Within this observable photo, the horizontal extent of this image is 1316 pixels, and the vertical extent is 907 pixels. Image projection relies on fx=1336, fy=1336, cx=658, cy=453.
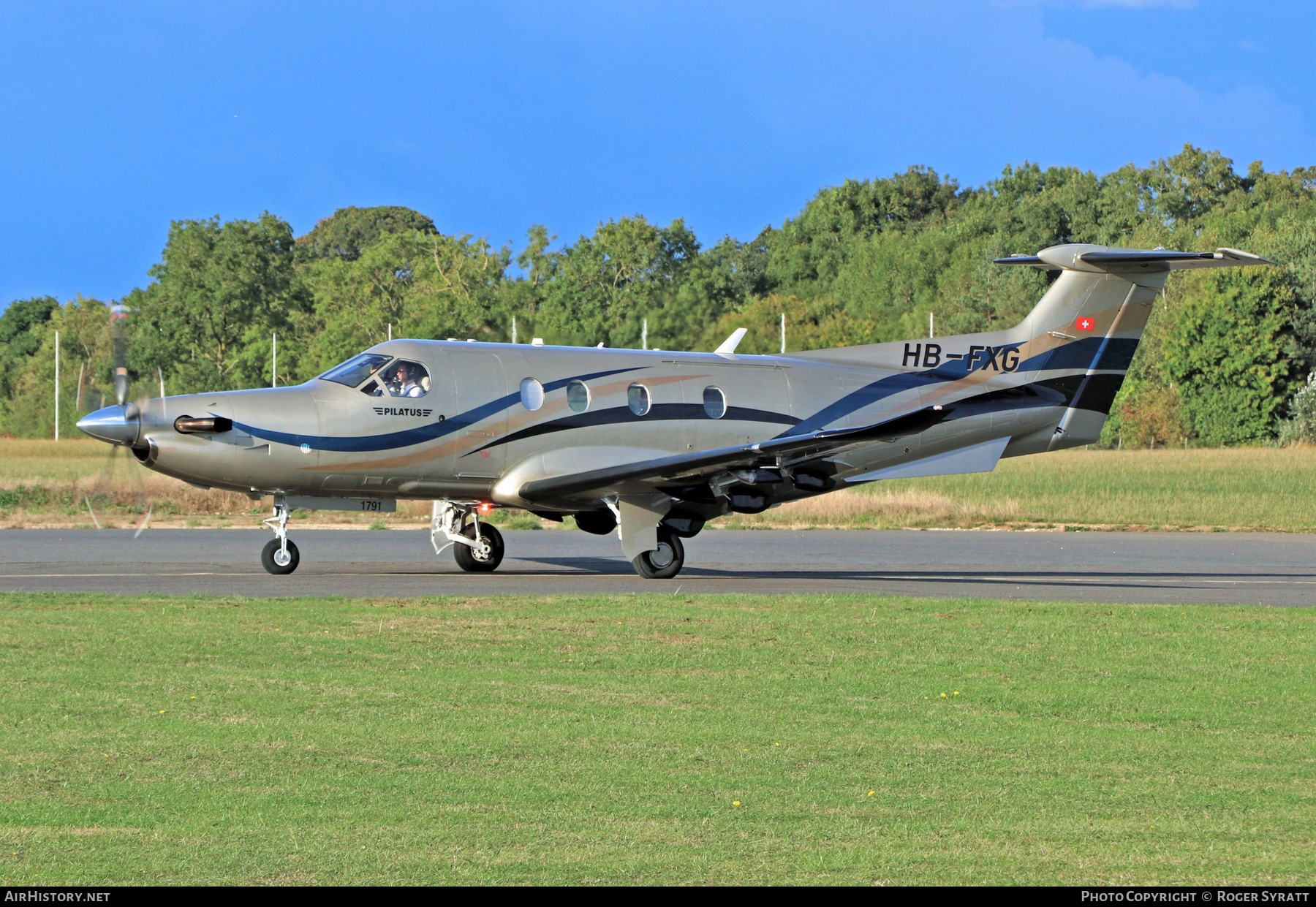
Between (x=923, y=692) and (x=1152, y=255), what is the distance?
505 inches

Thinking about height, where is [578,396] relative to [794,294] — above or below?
below

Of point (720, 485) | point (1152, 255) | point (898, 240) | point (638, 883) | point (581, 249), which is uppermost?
point (898, 240)

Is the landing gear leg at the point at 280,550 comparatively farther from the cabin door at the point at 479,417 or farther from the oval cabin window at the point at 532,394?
the oval cabin window at the point at 532,394

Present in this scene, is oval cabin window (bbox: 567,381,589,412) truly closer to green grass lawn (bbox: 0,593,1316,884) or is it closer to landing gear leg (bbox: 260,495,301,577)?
landing gear leg (bbox: 260,495,301,577)

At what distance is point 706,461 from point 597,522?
9.88 feet

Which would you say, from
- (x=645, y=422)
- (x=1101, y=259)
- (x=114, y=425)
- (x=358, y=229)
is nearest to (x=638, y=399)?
(x=645, y=422)

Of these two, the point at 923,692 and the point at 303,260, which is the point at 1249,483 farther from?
the point at 303,260

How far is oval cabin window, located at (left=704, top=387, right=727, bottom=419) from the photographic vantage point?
20266mm

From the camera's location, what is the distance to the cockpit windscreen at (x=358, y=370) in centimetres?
1852

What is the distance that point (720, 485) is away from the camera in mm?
19141

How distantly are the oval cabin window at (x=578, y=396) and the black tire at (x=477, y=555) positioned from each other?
2530mm

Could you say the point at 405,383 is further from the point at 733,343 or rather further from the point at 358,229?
the point at 358,229

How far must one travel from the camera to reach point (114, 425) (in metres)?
17.0

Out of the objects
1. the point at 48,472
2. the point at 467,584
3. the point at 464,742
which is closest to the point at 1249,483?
the point at 467,584
